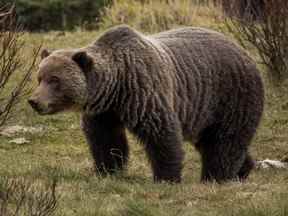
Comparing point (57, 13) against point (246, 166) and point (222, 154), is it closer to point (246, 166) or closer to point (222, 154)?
point (246, 166)

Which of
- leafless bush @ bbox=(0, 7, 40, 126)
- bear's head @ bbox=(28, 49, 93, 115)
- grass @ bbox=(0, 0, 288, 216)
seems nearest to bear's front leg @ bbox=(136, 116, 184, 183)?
grass @ bbox=(0, 0, 288, 216)

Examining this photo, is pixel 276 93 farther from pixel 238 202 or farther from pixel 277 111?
pixel 238 202

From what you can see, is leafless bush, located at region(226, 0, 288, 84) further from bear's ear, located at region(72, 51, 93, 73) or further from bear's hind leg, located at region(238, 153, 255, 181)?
bear's ear, located at region(72, 51, 93, 73)

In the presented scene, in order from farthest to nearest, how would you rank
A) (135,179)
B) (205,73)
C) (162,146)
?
(205,73)
(135,179)
(162,146)

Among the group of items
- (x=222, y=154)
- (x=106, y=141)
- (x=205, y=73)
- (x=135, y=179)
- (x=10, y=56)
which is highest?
(x=10, y=56)

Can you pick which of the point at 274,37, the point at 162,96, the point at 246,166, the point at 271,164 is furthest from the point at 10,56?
the point at 274,37

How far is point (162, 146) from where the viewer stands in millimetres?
7520

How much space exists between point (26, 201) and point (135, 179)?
214 cm

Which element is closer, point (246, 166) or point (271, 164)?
point (246, 166)

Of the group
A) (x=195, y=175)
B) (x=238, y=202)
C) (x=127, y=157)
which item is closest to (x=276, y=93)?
(x=195, y=175)

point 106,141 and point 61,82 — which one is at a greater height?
point 61,82

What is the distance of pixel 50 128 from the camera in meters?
11.2

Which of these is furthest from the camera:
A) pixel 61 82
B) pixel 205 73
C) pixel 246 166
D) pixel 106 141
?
pixel 246 166

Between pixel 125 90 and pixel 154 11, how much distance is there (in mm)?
9935
